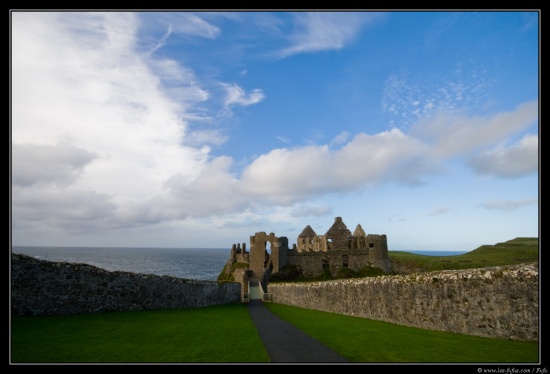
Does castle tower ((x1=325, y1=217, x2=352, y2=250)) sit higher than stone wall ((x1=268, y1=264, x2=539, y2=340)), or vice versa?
castle tower ((x1=325, y1=217, x2=352, y2=250))

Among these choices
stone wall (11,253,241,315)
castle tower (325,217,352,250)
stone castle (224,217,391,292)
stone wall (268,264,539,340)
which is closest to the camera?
stone wall (268,264,539,340)

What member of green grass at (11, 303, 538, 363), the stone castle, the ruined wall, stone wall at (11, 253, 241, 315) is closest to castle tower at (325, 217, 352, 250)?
the stone castle

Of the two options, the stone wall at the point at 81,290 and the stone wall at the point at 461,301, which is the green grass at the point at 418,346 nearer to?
the stone wall at the point at 461,301

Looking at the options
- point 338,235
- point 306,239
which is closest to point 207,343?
point 338,235

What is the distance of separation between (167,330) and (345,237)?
44957 millimetres

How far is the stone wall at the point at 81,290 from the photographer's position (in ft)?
44.3

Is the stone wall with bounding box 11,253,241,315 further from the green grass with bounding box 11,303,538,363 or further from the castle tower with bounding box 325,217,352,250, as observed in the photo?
the castle tower with bounding box 325,217,352,250

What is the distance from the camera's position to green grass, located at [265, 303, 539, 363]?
7.96 meters

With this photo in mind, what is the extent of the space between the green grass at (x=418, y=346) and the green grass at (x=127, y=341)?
266cm

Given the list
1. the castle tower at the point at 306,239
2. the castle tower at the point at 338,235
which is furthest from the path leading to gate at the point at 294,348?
the castle tower at the point at 306,239

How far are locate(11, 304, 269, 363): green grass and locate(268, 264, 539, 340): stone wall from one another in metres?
6.37

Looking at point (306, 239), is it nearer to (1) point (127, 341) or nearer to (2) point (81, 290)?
(2) point (81, 290)

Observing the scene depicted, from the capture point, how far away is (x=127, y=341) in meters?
9.78
